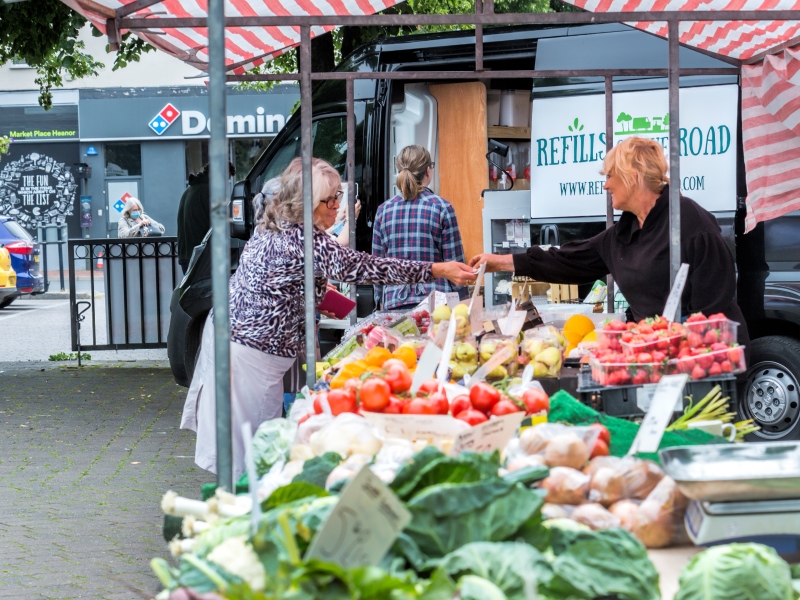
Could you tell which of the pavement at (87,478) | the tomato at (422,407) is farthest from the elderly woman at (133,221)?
the tomato at (422,407)

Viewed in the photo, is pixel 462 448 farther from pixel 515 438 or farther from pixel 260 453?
pixel 260 453

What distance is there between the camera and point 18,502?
5.82 meters

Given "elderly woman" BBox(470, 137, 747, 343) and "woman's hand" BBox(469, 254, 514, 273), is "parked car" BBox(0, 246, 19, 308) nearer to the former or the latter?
"woman's hand" BBox(469, 254, 514, 273)

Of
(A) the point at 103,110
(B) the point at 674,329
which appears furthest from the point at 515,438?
(A) the point at 103,110

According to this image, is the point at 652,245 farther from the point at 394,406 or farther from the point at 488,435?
the point at 488,435

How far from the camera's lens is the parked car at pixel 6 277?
54.0 feet

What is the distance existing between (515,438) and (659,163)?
6.31 ft

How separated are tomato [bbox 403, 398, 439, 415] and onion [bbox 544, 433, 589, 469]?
0.56 m

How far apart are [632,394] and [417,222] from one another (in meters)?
3.11

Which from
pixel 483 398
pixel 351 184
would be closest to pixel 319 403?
pixel 483 398

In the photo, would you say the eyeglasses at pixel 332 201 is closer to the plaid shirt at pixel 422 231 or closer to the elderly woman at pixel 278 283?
the elderly woman at pixel 278 283

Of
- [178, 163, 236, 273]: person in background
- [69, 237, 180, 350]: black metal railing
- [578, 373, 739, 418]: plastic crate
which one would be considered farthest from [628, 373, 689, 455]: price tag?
[69, 237, 180, 350]: black metal railing

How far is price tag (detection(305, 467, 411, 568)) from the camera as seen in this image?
5.62ft

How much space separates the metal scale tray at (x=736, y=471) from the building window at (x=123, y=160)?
902 inches
